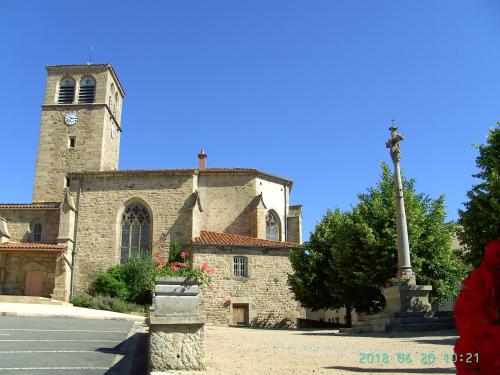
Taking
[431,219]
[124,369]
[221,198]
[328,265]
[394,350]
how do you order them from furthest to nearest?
[221,198] → [328,265] → [431,219] → [394,350] → [124,369]

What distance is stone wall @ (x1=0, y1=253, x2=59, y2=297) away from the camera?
26.9 meters

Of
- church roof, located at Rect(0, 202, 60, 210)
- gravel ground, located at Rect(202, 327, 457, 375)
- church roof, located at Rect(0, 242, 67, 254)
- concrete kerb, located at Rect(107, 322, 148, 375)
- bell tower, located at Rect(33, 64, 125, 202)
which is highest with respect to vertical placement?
bell tower, located at Rect(33, 64, 125, 202)

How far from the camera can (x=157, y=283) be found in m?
6.04

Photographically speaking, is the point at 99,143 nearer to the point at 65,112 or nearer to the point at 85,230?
the point at 65,112

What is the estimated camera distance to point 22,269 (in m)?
27.0

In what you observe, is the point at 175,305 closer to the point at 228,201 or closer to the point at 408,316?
the point at 408,316

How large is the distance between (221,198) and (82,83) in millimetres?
15551

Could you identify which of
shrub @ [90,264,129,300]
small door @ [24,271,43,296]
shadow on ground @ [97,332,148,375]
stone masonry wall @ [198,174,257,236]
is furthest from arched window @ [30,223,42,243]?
shadow on ground @ [97,332,148,375]

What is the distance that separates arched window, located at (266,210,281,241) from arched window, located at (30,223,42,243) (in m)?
14.6

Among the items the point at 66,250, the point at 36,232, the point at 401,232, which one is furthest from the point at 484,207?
the point at 36,232

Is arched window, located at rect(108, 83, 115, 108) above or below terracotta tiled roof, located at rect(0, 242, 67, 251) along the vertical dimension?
above

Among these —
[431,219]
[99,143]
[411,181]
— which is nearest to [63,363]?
[431,219]

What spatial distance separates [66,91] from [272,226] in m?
19.6

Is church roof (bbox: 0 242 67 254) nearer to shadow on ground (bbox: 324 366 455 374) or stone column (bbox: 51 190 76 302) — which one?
stone column (bbox: 51 190 76 302)
